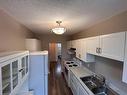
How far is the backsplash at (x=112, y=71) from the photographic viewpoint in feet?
7.08

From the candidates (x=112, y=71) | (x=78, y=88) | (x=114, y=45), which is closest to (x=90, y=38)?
(x=112, y=71)

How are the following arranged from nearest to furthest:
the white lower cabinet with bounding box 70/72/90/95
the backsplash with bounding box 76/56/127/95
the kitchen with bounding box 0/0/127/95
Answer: the kitchen with bounding box 0/0/127/95 → the backsplash with bounding box 76/56/127/95 → the white lower cabinet with bounding box 70/72/90/95

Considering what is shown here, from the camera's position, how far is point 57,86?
494cm

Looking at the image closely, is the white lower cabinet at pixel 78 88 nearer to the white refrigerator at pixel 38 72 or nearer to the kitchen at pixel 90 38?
the kitchen at pixel 90 38

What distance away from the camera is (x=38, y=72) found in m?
3.02

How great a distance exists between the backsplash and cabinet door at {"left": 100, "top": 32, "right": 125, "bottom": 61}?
1.63 ft

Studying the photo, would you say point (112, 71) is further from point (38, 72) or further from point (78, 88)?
point (38, 72)

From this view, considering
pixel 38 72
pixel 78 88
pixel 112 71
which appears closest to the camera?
pixel 112 71

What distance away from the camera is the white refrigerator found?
2.95m

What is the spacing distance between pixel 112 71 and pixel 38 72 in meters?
1.90

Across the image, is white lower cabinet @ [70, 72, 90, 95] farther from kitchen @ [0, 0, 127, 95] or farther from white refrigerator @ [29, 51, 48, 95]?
white refrigerator @ [29, 51, 48, 95]

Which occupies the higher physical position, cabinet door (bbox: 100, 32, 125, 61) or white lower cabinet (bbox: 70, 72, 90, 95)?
cabinet door (bbox: 100, 32, 125, 61)

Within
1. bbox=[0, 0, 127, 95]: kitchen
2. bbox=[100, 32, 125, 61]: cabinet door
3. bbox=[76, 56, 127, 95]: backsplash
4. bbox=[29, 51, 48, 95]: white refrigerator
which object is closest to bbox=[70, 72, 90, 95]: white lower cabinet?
bbox=[0, 0, 127, 95]: kitchen

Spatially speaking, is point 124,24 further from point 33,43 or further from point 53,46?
point 53,46
